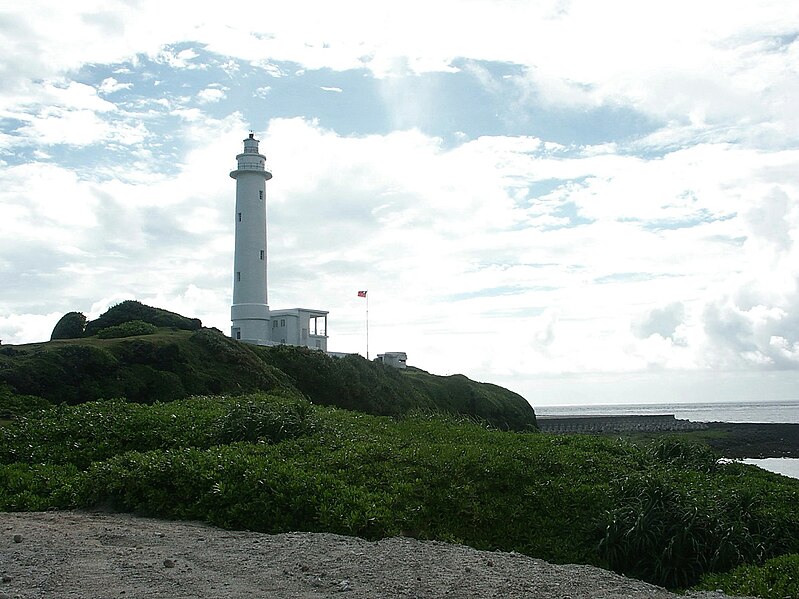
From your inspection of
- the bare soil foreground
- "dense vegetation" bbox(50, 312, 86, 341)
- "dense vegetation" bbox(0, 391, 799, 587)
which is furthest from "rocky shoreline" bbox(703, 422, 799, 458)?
the bare soil foreground

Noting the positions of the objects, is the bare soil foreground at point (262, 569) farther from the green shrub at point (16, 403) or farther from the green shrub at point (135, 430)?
the green shrub at point (16, 403)

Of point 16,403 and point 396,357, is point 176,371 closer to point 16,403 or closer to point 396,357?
point 16,403

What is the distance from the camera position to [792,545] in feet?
29.3

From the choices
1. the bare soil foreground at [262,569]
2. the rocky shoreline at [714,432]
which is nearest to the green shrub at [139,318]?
the rocky shoreline at [714,432]

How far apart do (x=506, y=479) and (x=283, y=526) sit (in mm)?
3096

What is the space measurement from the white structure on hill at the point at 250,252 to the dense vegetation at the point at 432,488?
2626 cm

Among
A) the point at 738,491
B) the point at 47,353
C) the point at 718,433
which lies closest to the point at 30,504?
the point at 738,491

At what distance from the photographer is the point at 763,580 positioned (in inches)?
289

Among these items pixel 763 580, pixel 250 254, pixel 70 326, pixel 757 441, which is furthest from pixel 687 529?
pixel 757 441

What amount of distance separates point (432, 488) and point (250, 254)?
102 ft

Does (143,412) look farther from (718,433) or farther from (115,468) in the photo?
(718,433)

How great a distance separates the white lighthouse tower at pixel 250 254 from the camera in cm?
3959

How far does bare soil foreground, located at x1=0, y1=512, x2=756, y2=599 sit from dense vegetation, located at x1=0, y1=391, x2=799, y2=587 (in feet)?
2.25

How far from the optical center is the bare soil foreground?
264 inches
